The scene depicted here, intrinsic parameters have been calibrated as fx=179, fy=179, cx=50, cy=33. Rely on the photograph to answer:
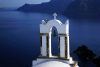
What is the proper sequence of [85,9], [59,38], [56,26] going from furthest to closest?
[85,9], [59,38], [56,26]

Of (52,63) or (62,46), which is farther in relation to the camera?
(62,46)

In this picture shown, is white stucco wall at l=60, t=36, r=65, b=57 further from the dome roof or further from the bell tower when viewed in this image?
the dome roof

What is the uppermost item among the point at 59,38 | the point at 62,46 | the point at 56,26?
the point at 56,26

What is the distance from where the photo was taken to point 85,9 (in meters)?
91.3

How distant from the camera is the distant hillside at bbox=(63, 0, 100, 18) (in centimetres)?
8512

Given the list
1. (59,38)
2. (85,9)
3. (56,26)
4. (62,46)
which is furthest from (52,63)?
(85,9)

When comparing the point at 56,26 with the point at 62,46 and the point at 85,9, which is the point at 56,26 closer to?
the point at 62,46

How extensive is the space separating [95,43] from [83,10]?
59791mm

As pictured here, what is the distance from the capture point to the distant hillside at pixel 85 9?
8512 centimetres

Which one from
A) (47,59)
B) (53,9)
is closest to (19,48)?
(47,59)

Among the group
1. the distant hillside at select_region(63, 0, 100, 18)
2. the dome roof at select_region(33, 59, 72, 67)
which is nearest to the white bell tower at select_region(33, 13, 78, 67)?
the dome roof at select_region(33, 59, 72, 67)

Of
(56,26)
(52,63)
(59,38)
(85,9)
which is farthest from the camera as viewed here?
(85,9)

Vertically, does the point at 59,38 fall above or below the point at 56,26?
below

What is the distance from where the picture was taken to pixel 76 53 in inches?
1035
